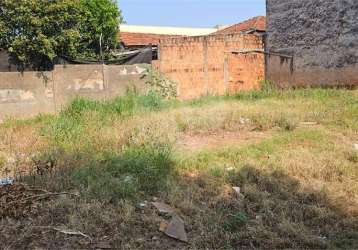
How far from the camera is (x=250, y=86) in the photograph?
13.7 meters

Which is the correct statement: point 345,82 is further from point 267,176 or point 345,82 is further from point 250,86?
point 267,176

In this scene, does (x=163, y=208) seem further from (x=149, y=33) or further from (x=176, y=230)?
(x=149, y=33)

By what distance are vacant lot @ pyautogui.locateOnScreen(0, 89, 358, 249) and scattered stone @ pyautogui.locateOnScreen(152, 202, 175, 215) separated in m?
0.07

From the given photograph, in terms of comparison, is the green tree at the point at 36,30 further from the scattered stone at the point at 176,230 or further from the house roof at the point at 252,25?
the house roof at the point at 252,25

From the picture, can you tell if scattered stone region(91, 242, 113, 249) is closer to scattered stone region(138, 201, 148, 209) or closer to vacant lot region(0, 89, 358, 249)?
vacant lot region(0, 89, 358, 249)

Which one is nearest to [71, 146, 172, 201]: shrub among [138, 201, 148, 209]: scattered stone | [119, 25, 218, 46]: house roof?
[138, 201, 148, 209]: scattered stone

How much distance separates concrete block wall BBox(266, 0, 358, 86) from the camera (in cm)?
1099

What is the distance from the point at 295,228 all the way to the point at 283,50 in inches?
412

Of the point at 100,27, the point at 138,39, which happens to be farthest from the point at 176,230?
the point at 138,39

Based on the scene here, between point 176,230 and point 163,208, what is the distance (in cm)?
43

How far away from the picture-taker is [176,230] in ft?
11.2

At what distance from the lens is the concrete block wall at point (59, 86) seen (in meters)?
9.53

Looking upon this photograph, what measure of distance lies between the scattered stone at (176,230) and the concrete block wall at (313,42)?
354 inches

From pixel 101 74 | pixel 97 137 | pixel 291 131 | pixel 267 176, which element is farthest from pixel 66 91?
pixel 267 176
